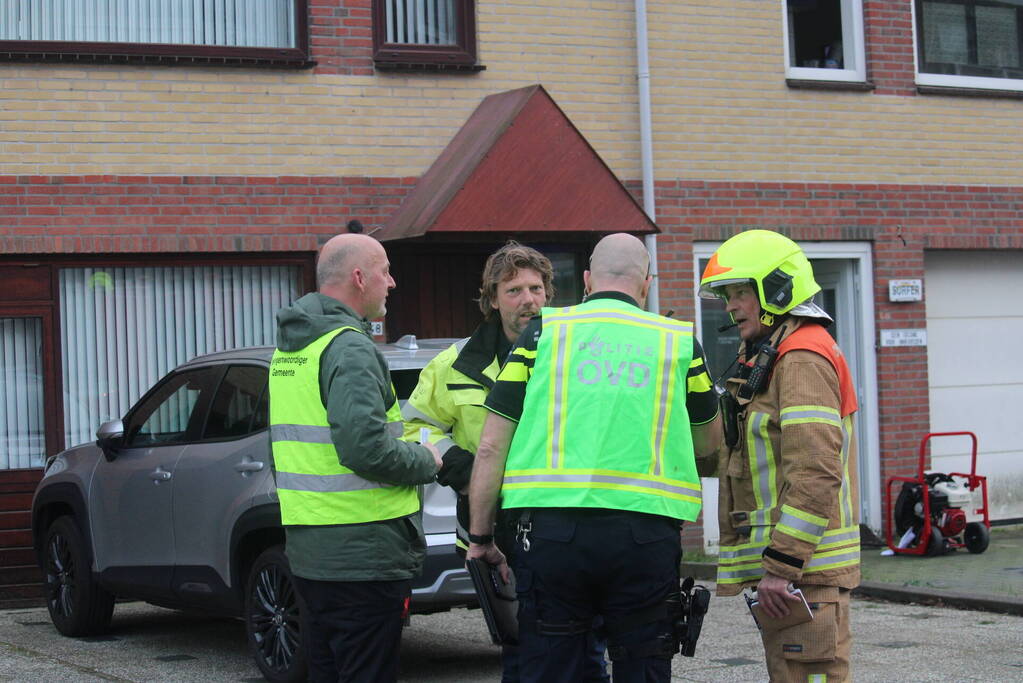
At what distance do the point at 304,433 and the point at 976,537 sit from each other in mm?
8546

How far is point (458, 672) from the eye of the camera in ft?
25.7

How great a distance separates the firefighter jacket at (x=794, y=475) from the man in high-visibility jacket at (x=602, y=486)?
10.5 inches

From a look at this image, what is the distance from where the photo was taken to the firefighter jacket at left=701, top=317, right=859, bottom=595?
4.29 meters

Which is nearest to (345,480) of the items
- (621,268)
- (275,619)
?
(621,268)

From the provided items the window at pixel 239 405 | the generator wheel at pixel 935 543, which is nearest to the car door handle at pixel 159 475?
the window at pixel 239 405

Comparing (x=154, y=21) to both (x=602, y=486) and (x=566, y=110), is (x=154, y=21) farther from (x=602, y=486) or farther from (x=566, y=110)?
(x=602, y=486)

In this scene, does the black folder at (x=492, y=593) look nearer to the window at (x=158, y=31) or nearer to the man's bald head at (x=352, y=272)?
the man's bald head at (x=352, y=272)

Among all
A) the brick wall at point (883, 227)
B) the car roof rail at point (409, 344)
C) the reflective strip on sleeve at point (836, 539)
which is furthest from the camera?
the brick wall at point (883, 227)

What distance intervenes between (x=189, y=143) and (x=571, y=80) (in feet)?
10.4

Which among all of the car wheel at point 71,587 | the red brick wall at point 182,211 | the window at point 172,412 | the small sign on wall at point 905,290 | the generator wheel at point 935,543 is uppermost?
the red brick wall at point 182,211

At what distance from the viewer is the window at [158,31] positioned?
10.8 meters

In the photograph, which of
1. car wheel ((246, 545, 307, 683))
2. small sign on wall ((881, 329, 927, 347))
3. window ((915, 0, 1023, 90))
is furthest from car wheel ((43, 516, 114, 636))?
window ((915, 0, 1023, 90))

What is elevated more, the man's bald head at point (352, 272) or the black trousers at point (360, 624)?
the man's bald head at point (352, 272)

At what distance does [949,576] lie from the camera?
35.3 ft
